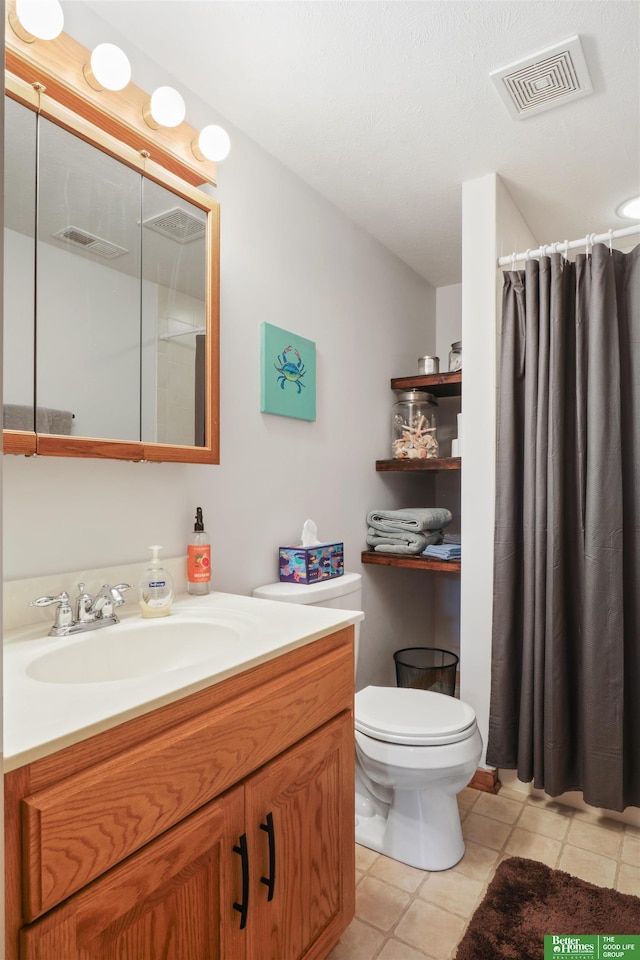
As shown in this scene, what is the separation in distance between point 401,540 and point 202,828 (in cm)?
168

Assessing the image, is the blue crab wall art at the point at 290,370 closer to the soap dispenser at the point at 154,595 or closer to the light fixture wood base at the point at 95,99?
the light fixture wood base at the point at 95,99

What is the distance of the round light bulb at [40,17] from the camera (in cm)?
118

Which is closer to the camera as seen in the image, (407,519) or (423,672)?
(407,519)

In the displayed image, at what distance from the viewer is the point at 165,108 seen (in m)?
1.45

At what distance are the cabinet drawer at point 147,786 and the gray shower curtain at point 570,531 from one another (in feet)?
3.58

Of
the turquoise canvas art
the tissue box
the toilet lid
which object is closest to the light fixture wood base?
the turquoise canvas art

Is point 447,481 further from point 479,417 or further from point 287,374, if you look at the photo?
point 287,374

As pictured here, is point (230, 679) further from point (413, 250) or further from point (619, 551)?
point (413, 250)

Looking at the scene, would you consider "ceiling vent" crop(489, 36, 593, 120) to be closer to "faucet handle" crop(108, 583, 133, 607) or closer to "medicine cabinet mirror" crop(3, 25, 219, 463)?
"medicine cabinet mirror" crop(3, 25, 219, 463)

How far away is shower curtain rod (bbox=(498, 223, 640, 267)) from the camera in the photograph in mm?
1914

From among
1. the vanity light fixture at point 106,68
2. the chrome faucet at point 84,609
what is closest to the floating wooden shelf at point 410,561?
the chrome faucet at point 84,609

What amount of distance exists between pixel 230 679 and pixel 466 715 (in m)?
1.04

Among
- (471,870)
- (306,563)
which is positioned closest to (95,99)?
(306,563)

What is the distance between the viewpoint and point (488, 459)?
7.20 feet
